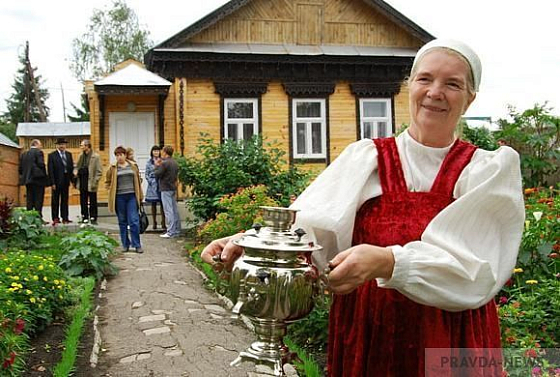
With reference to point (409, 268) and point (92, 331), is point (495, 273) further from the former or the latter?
point (92, 331)

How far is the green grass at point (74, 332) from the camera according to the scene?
4.26 meters

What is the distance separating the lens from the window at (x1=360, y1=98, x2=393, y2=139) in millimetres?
16375

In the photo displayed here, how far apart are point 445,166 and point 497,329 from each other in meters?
0.48

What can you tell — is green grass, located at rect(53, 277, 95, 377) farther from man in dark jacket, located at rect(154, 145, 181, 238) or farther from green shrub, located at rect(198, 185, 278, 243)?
man in dark jacket, located at rect(154, 145, 181, 238)

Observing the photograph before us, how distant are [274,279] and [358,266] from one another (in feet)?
0.61

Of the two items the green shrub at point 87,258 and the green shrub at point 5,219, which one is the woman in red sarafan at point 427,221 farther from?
the green shrub at point 5,219

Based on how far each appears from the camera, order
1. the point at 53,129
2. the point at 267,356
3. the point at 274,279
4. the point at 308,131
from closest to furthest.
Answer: the point at 274,279, the point at 267,356, the point at 308,131, the point at 53,129

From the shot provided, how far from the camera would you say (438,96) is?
1697 millimetres

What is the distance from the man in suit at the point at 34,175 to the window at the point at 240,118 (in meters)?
5.18

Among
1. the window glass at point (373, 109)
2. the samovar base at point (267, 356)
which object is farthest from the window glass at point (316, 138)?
the samovar base at point (267, 356)

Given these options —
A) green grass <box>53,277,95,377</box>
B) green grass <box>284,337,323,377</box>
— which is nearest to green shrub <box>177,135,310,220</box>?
green grass <box>53,277,95,377</box>

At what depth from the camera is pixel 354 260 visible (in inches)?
54.1

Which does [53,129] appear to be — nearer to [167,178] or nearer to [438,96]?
[167,178]

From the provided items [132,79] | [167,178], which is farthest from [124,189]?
[132,79]
